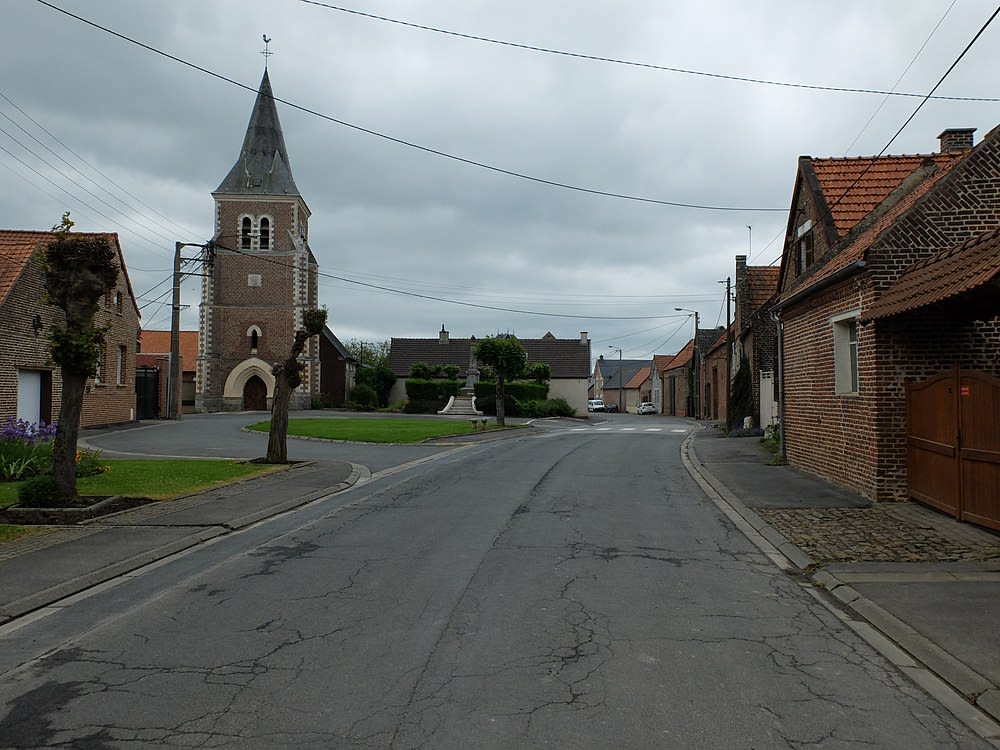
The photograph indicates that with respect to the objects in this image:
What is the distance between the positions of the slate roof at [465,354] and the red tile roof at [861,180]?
4191cm

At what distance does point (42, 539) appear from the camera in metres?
9.50

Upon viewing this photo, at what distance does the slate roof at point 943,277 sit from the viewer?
833cm

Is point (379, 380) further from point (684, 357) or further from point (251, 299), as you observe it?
point (684, 357)

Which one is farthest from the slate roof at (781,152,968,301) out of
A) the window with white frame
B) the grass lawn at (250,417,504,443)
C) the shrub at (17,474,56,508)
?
the grass lawn at (250,417,504,443)

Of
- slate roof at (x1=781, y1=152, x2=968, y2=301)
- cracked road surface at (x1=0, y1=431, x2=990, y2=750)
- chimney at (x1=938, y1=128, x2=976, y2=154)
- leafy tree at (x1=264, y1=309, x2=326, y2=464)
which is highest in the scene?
chimney at (x1=938, y1=128, x2=976, y2=154)

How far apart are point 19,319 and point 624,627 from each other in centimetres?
2363

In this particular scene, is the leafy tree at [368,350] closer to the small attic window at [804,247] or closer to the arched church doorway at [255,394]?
the arched church doorway at [255,394]

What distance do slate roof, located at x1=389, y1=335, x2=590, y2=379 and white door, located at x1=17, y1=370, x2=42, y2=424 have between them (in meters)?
36.4

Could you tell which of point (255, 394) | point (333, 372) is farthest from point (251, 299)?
point (333, 372)

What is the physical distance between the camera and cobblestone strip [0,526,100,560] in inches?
347

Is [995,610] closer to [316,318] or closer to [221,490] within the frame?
[221,490]

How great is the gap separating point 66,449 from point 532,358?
175ft

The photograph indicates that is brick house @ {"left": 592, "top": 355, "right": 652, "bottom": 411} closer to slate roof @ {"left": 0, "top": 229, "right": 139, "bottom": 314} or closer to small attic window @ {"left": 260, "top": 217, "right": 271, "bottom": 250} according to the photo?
small attic window @ {"left": 260, "top": 217, "right": 271, "bottom": 250}

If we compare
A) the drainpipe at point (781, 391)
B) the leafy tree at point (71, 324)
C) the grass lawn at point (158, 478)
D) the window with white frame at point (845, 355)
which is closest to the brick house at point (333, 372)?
the grass lawn at point (158, 478)
